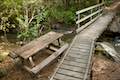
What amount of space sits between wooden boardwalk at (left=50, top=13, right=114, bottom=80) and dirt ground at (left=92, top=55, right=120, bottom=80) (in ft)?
2.79

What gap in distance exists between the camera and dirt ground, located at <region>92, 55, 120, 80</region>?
24.2ft

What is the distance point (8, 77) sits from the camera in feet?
24.1

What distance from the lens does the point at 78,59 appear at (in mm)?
7262

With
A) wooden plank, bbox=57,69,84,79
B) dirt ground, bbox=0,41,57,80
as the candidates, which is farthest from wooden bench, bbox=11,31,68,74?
wooden plank, bbox=57,69,84,79

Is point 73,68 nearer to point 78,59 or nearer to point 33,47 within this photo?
point 78,59

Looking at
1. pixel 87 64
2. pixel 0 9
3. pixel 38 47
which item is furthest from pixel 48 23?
pixel 87 64

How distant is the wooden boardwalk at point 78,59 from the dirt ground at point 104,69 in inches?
33.5

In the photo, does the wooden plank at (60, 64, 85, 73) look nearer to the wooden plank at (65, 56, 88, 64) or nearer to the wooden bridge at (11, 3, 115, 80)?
the wooden bridge at (11, 3, 115, 80)

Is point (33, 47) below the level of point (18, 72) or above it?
above

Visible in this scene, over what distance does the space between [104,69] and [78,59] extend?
1.55 meters

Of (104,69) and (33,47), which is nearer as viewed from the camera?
(33,47)

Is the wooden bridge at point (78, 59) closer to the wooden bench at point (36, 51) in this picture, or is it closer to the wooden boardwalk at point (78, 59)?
the wooden boardwalk at point (78, 59)

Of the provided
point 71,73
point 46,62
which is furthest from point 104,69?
point 46,62

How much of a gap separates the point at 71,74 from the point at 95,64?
7.75 feet
